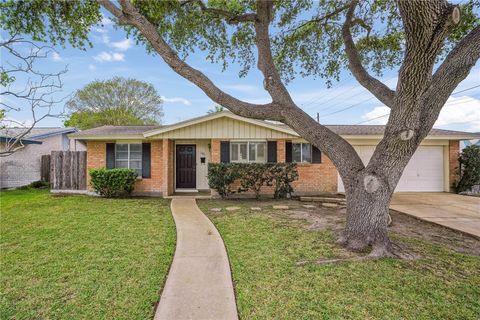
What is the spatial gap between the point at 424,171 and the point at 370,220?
9759 mm

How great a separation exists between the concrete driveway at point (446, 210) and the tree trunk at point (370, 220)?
262 cm

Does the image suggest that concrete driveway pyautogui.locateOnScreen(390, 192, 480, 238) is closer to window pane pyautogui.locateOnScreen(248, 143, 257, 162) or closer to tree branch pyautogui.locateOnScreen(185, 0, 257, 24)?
window pane pyautogui.locateOnScreen(248, 143, 257, 162)

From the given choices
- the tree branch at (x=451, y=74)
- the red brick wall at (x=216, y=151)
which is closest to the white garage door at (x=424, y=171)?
the red brick wall at (x=216, y=151)

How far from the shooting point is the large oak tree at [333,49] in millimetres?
3900

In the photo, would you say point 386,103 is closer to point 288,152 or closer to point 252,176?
point 252,176

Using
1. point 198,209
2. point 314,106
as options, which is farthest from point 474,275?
point 314,106

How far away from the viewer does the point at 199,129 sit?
10859 millimetres

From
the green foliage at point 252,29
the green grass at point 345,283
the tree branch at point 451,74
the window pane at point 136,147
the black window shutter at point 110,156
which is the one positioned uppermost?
the green foliage at point 252,29

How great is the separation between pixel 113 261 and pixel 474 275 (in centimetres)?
534

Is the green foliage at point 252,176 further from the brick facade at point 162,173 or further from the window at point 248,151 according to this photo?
the brick facade at point 162,173

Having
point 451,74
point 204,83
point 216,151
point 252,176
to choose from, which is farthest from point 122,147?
point 451,74

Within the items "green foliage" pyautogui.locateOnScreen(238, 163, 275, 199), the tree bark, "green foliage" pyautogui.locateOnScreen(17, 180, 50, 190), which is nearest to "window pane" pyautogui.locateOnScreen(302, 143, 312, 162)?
"green foliage" pyautogui.locateOnScreen(238, 163, 275, 199)

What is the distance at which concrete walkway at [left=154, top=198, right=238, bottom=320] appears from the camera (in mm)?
2775

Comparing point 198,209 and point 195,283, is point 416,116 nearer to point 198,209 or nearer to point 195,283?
point 195,283
